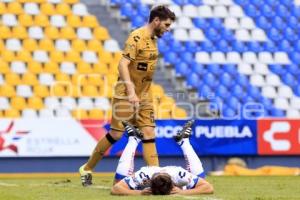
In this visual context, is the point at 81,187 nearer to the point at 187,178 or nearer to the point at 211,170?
the point at 187,178

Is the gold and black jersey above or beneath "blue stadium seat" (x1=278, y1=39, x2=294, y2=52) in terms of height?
beneath

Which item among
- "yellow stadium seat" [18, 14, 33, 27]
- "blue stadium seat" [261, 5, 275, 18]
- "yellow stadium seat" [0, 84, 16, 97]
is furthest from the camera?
"blue stadium seat" [261, 5, 275, 18]

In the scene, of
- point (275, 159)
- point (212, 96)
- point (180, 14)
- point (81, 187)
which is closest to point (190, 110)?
point (212, 96)

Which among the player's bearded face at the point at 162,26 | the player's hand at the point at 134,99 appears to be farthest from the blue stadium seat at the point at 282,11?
the player's hand at the point at 134,99

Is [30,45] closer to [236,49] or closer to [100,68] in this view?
[100,68]

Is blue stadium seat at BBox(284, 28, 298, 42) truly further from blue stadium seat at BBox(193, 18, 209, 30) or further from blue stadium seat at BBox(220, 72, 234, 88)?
blue stadium seat at BBox(220, 72, 234, 88)

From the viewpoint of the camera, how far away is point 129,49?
816 cm

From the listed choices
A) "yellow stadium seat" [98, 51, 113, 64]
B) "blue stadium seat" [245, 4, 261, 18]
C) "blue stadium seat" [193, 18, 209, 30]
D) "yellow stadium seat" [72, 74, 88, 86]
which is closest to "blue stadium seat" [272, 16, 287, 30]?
"blue stadium seat" [245, 4, 261, 18]

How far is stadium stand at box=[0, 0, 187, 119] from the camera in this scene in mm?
15914

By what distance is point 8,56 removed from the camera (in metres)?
16.7

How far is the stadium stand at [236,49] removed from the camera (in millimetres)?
17547

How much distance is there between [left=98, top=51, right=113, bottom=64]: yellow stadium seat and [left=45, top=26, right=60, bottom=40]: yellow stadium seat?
39.0 inches

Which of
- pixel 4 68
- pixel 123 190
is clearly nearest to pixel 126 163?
pixel 123 190

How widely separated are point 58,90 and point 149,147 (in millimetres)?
7884
